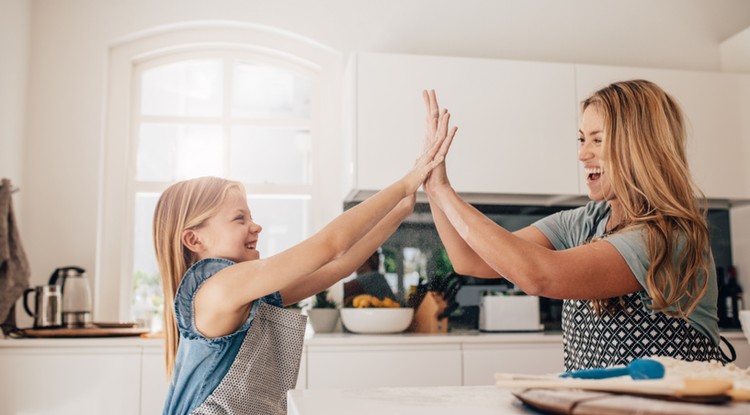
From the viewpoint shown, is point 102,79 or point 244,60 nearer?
point 102,79

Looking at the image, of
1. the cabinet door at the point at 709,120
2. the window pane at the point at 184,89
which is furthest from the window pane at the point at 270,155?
the cabinet door at the point at 709,120

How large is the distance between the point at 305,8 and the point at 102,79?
→ 0.93 meters

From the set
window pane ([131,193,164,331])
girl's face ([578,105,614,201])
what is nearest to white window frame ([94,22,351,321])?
window pane ([131,193,164,331])

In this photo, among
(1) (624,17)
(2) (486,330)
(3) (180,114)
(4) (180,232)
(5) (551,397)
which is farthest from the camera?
(1) (624,17)

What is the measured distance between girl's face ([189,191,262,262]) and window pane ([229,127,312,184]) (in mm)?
1720

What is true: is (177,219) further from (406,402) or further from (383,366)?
(383,366)

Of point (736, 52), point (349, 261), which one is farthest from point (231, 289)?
point (736, 52)

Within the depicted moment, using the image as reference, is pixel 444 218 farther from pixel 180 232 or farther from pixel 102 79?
pixel 102 79

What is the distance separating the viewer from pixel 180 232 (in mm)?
1517

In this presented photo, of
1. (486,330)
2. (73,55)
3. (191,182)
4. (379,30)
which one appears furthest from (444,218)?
(73,55)

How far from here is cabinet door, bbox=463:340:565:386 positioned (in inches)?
104

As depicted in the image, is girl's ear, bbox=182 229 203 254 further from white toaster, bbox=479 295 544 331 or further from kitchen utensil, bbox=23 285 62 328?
white toaster, bbox=479 295 544 331

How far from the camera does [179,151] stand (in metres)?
3.23

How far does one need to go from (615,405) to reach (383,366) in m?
2.02
